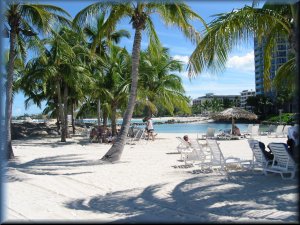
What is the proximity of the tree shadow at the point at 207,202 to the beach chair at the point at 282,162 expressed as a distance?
202mm

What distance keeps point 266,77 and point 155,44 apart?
4598mm

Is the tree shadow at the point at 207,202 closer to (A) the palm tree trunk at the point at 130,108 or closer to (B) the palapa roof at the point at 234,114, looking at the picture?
Result: (A) the palm tree trunk at the point at 130,108

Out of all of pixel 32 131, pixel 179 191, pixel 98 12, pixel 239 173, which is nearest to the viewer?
pixel 179 191

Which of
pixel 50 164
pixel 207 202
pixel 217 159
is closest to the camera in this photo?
pixel 207 202

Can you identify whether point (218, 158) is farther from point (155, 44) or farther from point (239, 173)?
point (155, 44)

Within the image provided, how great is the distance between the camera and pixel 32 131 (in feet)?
96.9

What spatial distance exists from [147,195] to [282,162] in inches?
123

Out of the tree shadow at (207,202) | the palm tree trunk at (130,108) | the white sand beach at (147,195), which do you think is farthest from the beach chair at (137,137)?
the tree shadow at (207,202)

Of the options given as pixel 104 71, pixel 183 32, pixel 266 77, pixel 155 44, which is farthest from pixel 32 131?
pixel 266 77

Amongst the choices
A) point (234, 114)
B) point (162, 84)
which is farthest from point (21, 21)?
point (234, 114)

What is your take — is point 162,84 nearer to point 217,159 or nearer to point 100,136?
point 100,136

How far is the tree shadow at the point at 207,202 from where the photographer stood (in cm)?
566

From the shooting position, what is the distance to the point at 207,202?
21.5 feet

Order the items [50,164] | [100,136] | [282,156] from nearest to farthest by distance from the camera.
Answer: [282,156]
[50,164]
[100,136]
